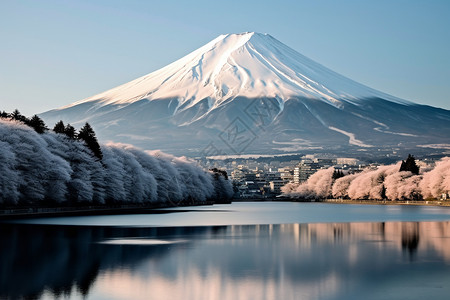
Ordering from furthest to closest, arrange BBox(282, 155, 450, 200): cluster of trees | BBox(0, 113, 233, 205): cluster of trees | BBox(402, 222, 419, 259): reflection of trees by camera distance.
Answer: BBox(282, 155, 450, 200): cluster of trees < BBox(0, 113, 233, 205): cluster of trees < BBox(402, 222, 419, 259): reflection of trees

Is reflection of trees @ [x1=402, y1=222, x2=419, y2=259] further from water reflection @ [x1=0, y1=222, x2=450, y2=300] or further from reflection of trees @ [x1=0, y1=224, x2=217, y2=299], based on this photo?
reflection of trees @ [x1=0, y1=224, x2=217, y2=299]

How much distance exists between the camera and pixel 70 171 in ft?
240

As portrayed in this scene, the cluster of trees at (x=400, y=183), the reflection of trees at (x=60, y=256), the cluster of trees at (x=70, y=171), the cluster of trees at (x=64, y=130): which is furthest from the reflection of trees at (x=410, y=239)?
the cluster of trees at (x=400, y=183)

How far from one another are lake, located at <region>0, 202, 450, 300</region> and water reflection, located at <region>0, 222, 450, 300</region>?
3cm

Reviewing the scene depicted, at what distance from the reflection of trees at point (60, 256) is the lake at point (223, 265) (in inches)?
1.3

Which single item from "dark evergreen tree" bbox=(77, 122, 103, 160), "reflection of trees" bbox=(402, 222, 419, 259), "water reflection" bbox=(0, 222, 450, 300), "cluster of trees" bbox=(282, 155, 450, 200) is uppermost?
"dark evergreen tree" bbox=(77, 122, 103, 160)

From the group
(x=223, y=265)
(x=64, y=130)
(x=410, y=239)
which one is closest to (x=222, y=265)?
(x=223, y=265)

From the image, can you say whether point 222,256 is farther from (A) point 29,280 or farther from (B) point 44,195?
(B) point 44,195

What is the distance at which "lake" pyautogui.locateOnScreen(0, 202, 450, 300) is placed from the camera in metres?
21.5

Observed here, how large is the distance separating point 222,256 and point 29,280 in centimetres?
944

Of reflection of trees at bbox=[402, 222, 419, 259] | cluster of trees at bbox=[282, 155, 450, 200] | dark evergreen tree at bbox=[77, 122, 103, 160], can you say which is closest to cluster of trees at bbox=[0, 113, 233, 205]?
dark evergreen tree at bbox=[77, 122, 103, 160]

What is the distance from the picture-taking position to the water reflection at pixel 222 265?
848 inches

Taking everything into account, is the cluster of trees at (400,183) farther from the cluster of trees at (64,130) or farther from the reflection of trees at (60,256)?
the reflection of trees at (60,256)

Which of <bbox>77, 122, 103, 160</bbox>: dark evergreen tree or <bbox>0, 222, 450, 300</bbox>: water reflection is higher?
<bbox>77, 122, 103, 160</bbox>: dark evergreen tree
